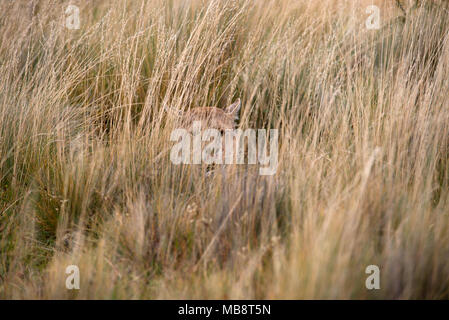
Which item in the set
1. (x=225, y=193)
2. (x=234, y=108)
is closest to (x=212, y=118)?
(x=234, y=108)

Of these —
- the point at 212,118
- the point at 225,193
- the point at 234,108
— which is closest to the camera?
the point at 225,193

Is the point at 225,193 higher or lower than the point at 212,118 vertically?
lower

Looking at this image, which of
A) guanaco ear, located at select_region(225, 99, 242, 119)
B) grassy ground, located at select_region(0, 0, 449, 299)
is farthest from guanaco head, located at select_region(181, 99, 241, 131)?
grassy ground, located at select_region(0, 0, 449, 299)

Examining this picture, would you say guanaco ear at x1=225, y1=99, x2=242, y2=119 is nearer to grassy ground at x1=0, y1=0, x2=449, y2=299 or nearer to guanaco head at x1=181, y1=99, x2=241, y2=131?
guanaco head at x1=181, y1=99, x2=241, y2=131

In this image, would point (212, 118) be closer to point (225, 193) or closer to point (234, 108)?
point (234, 108)

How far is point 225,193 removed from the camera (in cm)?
288

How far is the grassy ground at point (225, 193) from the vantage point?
7.79 feet

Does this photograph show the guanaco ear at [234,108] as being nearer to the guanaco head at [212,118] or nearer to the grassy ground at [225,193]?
the guanaco head at [212,118]

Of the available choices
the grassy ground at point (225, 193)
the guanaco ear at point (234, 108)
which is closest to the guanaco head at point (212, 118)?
the guanaco ear at point (234, 108)

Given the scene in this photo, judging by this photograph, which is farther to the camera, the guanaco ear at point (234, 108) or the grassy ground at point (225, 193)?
the guanaco ear at point (234, 108)

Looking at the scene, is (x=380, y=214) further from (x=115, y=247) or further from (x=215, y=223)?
(x=115, y=247)

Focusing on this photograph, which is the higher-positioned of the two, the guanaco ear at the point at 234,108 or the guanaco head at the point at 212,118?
the guanaco ear at the point at 234,108

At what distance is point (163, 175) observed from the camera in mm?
3158
